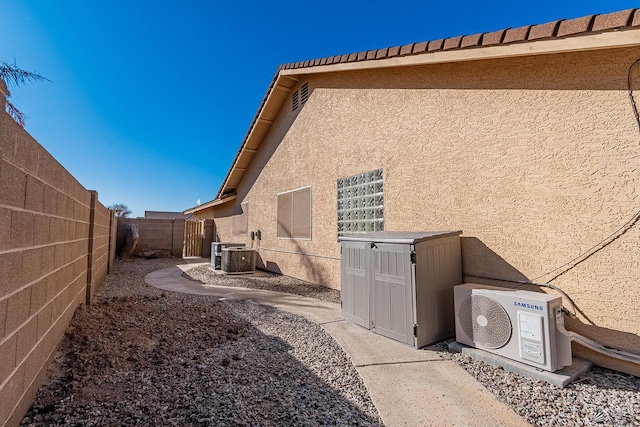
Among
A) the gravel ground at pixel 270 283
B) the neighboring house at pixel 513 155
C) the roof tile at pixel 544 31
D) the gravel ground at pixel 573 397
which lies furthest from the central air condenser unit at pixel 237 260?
the roof tile at pixel 544 31

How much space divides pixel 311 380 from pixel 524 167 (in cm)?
362

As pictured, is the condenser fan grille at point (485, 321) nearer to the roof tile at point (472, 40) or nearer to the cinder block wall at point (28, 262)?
the roof tile at point (472, 40)

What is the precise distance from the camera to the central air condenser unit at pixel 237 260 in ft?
33.4

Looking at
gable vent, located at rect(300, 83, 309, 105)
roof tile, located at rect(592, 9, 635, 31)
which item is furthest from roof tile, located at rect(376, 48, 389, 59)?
gable vent, located at rect(300, 83, 309, 105)

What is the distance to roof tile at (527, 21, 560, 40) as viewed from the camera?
3386mm

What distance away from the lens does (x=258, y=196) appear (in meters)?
11.9

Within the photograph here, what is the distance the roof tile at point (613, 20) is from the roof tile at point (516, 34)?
26.4 inches

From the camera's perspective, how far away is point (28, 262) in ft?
7.52

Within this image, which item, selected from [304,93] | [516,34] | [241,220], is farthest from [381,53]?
[241,220]

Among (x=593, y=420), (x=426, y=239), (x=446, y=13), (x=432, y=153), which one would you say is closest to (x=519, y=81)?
(x=432, y=153)

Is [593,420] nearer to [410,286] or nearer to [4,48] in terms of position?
[410,286]

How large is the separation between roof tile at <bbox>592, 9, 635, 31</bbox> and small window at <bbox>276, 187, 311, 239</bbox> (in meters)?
6.53

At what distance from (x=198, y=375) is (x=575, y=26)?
5337mm

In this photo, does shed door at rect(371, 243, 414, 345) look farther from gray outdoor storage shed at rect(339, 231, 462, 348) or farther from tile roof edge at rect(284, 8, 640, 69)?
tile roof edge at rect(284, 8, 640, 69)
